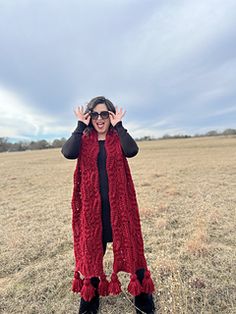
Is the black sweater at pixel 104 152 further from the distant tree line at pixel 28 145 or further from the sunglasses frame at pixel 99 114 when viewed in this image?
the distant tree line at pixel 28 145

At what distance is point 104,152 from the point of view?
8.87 ft

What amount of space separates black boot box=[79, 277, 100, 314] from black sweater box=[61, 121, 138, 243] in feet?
1.67

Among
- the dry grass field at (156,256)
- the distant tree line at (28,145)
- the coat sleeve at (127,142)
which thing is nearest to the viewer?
the coat sleeve at (127,142)

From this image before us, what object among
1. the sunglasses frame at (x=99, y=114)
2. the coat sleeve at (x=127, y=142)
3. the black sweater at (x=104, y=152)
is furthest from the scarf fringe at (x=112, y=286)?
the sunglasses frame at (x=99, y=114)

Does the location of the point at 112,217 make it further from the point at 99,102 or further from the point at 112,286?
the point at 99,102

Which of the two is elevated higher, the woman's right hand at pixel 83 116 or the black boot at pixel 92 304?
the woman's right hand at pixel 83 116

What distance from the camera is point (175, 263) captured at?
12.4 ft

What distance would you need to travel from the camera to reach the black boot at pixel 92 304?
9.26ft

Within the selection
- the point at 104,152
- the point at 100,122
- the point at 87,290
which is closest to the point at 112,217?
the point at 104,152

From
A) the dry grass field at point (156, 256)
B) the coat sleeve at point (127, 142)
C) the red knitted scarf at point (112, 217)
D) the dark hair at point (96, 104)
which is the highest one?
the dark hair at point (96, 104)

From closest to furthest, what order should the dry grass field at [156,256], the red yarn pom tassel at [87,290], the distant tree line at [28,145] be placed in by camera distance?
1. the red yarn pom tassel at [87,290]
2. the dry grass field at [156,256]
3. the distant tree line at [28,145]

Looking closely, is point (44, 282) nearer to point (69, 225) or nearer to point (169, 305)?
point (169, 305)

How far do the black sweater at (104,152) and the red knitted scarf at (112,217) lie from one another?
0.19ft

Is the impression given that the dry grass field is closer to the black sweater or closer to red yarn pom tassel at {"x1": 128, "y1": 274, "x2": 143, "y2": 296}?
red yarn pom tassel at {"x1": 128, "y1": 274, "x2": 143, "y2": 296}
